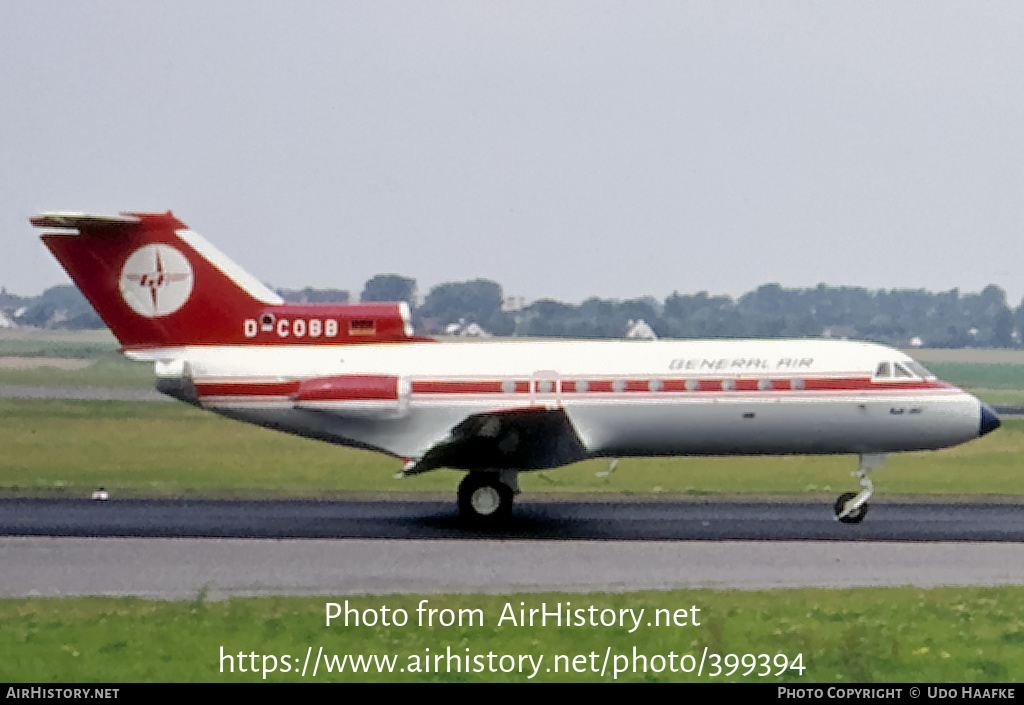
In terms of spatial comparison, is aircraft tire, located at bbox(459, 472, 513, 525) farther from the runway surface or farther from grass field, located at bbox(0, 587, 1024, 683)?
grass field, located at bbox(0, 587, 1024, 683)

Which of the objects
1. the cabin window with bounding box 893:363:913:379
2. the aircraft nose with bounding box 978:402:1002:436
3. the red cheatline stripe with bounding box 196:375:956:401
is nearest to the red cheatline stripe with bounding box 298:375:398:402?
the red cheatline stripe with bounding box 196:375:956:401

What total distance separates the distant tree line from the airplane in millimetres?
12217

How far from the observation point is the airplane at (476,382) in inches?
874

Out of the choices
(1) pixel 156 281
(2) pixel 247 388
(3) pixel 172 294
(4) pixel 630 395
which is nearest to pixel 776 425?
(4) pixel 630 395

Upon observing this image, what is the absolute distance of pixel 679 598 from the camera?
15.5 metres

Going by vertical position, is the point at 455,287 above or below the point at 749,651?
above

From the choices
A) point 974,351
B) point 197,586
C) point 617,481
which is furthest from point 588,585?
point 974,351

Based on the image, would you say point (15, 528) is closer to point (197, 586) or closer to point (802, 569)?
point (197, 586)

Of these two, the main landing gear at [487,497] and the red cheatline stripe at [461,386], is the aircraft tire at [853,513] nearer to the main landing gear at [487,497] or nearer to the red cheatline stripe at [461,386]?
the red cheatline stripe at [461,386]

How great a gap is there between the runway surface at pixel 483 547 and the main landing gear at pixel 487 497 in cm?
37

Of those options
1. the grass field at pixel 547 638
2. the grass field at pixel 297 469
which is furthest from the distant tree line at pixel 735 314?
the grass field at pixel 547 638

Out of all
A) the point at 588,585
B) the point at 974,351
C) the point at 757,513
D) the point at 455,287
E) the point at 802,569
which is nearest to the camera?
the point at 588,585

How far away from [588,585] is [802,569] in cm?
335

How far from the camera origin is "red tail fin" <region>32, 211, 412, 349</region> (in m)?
22.4
